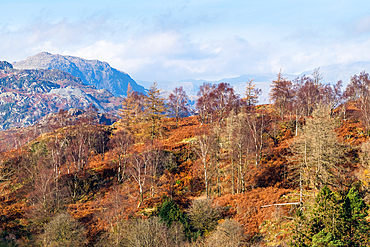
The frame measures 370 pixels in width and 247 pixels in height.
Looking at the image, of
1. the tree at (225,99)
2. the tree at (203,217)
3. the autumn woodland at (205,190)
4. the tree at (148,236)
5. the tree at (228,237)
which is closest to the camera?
the tree at (228,237)

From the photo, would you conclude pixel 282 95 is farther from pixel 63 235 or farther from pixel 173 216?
pixel 63 235

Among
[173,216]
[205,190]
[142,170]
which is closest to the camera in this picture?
[173,216]

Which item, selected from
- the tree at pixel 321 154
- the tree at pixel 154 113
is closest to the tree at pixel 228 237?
the tree at pixel 321 154

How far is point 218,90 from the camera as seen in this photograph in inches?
2726

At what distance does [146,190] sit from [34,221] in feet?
55.7

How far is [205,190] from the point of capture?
3859cm

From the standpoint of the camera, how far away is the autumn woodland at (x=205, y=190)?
22047 mm

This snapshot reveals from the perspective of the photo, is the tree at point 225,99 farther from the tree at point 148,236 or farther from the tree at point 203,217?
the tree at point 148,236

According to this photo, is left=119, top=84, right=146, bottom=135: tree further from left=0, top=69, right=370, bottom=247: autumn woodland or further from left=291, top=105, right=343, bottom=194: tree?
left=291, top=105, right=343, bottom=194: tree

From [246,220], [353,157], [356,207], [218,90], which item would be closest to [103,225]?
[246,220]

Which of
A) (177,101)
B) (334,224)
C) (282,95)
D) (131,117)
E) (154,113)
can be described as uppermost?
(177,101)

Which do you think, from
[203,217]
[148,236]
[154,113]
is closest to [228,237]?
[203,217]

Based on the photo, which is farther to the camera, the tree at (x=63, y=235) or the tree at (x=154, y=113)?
the tree at (x=154, y=113)

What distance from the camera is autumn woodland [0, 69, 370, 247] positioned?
2205 cm
